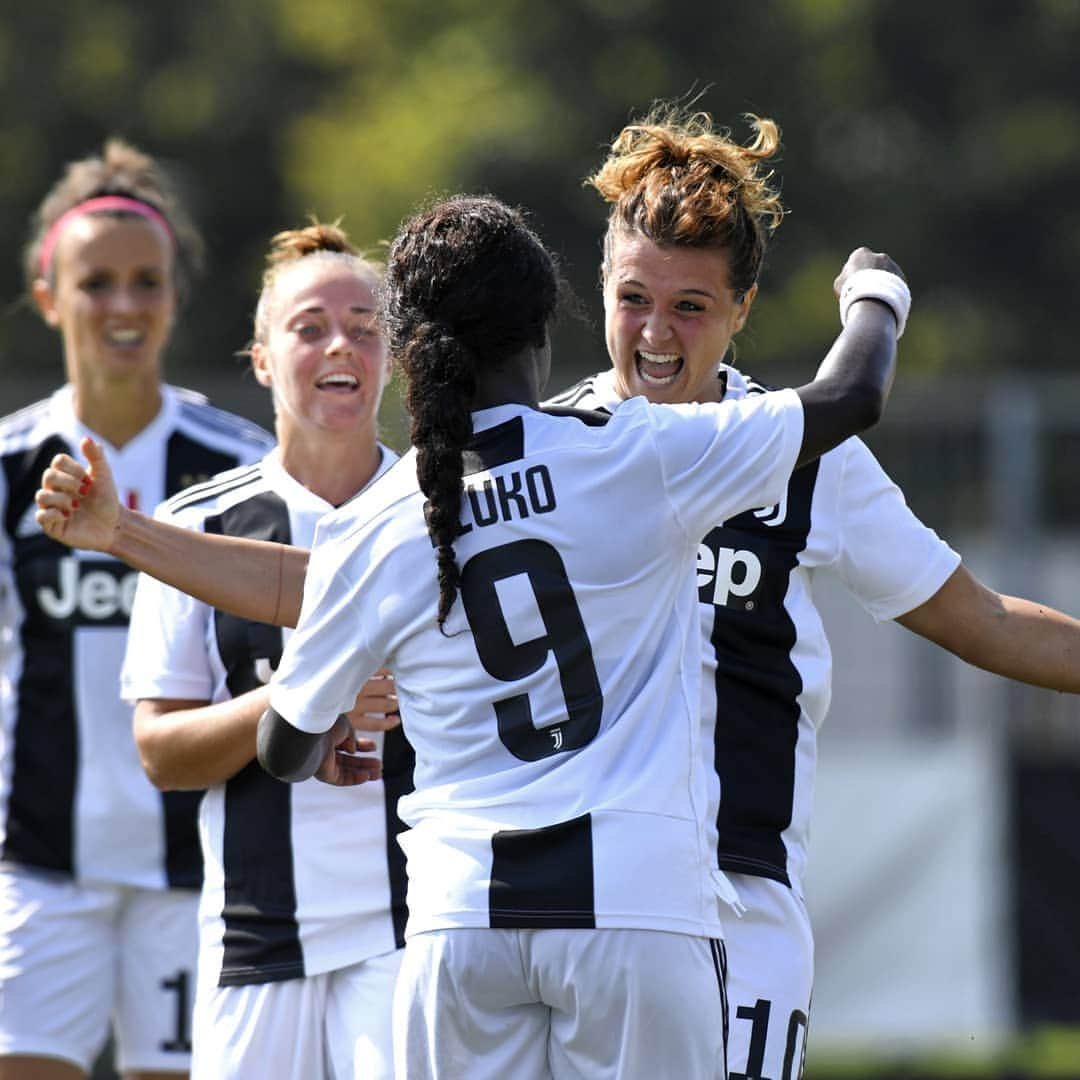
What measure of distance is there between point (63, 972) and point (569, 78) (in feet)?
60.0

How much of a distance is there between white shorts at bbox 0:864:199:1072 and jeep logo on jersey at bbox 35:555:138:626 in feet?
2.06

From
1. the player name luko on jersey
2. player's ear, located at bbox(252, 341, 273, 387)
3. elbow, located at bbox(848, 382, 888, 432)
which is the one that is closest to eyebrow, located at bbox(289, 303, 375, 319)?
player's ear, located at bbox(252, 341, 273, 387)

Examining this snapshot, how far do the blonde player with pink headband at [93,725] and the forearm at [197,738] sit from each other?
3.04ft

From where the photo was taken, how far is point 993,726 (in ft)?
30.1

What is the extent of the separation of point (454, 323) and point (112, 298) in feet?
7.63

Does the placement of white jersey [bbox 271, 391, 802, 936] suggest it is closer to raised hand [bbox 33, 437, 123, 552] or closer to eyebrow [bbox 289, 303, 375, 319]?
raised hand [bbox 33, 437, 123, 552]

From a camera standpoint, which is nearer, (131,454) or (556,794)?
(556,794)

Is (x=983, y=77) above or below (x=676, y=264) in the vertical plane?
above

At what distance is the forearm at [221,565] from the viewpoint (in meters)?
3.62

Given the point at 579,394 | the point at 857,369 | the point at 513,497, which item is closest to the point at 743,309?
A: the point at 579,394

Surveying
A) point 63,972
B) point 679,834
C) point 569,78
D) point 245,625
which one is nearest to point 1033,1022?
point 63,972

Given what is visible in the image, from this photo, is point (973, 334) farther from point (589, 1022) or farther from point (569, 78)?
point (589, 1022)

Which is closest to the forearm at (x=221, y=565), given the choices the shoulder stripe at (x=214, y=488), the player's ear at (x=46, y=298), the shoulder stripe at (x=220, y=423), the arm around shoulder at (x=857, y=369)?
the shoulder stripe at (x=214, y=488)

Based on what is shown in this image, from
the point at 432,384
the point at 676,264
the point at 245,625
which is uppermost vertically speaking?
the point at 676,264
